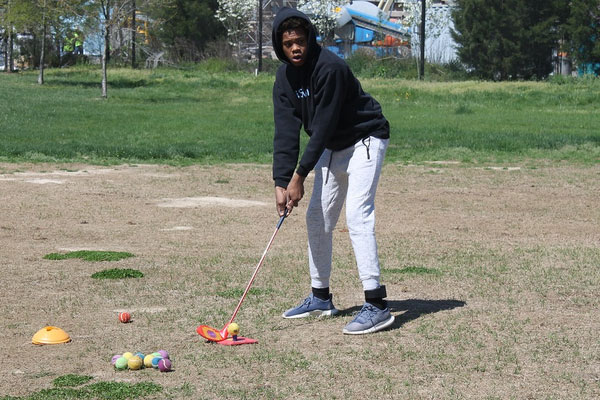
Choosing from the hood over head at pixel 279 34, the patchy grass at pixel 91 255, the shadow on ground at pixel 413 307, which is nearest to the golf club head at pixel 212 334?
the shadow on ground at pixel 413 307

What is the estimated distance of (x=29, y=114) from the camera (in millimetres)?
25250

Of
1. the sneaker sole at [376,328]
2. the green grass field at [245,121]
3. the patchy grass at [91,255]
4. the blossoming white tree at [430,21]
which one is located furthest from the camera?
the blossoming white tree at [430,21]

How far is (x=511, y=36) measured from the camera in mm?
49906

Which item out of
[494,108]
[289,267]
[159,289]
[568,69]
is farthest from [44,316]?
[568,69]

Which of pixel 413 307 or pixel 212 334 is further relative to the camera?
pixel 413 307

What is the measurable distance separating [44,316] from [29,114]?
1993 cm

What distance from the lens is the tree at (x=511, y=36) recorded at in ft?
162

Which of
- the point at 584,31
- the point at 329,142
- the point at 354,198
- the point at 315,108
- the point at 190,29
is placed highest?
the point at 190,29

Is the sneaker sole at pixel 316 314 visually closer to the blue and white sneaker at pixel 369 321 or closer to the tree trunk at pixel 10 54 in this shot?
the blue and white sneaker at pixel 369 321

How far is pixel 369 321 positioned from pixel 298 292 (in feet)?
4.41

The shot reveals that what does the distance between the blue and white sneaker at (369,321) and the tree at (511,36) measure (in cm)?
A: 4524

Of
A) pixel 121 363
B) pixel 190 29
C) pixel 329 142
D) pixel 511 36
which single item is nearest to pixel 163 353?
pixel 121 363

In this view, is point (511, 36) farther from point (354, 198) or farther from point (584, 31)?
point (354, 198)

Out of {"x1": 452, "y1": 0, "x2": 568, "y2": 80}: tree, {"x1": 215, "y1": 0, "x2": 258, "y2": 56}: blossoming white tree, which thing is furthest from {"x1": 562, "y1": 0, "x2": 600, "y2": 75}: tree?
{"x1": 215, "y1": 0, "x2": 258, "y2": 56}: blossoming white tree
